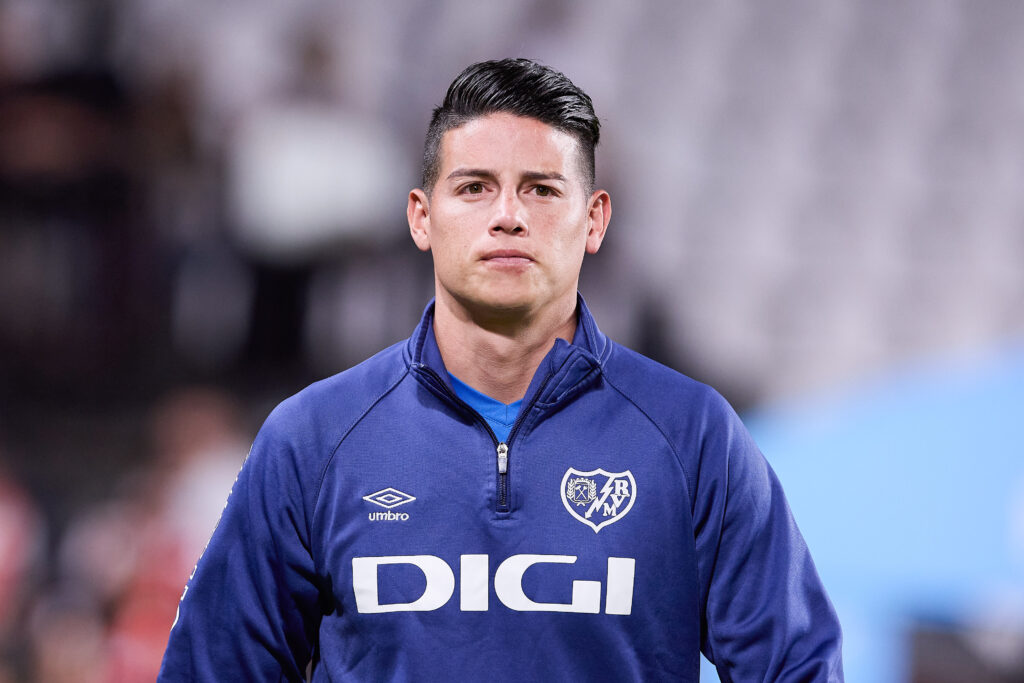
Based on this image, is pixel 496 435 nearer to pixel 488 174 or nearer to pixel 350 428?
pixel 350 428

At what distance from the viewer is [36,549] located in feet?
13.3

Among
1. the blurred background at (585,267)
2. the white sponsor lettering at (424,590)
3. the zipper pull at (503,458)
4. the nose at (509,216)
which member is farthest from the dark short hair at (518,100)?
the blurred background at (585,267)

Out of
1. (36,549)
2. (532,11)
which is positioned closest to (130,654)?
(36,549)

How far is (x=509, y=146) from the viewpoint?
59.1 inches

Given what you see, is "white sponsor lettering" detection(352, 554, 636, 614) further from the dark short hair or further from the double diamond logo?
the dark short hair

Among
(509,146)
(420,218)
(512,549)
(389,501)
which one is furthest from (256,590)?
(509,146)

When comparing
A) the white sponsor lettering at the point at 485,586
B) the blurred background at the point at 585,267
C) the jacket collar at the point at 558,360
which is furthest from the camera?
the blurred background at the point at 585,267

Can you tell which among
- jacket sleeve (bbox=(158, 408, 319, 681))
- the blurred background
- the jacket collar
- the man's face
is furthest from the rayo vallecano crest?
the blurred background

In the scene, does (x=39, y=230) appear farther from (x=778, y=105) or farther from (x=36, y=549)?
(x=778, y=105)

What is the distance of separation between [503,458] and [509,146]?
418 mm

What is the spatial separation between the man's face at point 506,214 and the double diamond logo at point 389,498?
0.27 m

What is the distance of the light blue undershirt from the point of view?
1.57m

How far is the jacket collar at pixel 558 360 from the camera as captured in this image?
1.54 m

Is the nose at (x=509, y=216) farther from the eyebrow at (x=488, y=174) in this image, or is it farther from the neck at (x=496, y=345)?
the neck at (x=496, y=345)
